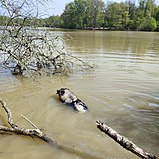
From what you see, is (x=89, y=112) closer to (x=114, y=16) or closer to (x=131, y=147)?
(x=131, y=147)

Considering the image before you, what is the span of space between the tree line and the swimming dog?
224 ft

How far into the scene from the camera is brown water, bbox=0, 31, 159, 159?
5044 mm

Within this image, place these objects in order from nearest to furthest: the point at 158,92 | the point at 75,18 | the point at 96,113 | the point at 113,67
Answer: the point at 96,113 < the point at 158,92 < the point at 113,67 < the point at 75,18

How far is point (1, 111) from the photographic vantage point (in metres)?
7.16

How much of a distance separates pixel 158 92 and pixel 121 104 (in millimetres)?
1931

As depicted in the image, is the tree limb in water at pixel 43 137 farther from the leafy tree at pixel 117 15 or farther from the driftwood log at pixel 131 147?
the leafy tree at pixel 117 15

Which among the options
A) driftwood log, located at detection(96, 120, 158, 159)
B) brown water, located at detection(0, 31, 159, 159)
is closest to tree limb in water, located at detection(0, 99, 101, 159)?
brown water, located at detection(0, 31, 159, 159)

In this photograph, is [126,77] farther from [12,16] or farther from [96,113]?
[12,16]

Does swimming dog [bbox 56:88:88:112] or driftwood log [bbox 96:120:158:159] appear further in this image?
swimming dog [bbox 56:88:88:112]

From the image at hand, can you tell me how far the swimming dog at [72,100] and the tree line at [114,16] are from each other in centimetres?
6830

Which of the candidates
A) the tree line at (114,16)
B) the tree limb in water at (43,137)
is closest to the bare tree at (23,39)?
the tree limb in water at (43,137)

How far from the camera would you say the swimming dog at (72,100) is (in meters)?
7.24

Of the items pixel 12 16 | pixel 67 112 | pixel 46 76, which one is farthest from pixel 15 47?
pixel 67 112

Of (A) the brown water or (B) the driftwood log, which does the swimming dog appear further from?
(B) the driftwood log
